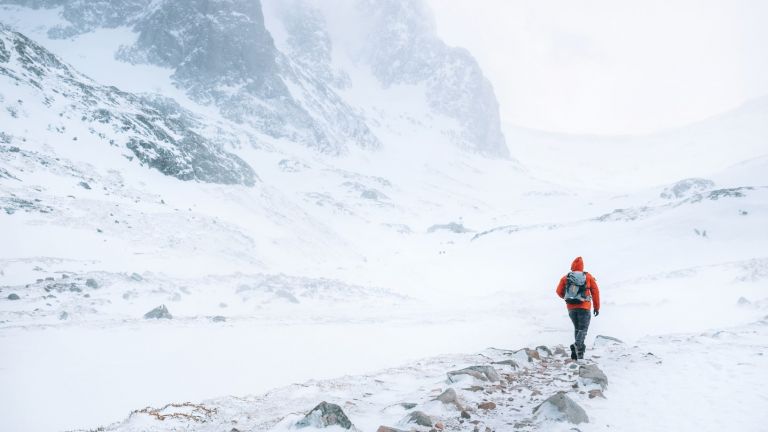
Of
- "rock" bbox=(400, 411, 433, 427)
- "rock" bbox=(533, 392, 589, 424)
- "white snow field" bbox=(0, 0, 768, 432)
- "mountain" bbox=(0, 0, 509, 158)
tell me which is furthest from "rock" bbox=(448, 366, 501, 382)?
"mountain" bbox=(0, 0, 509, 158)

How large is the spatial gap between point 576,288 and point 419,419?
5.37 metres

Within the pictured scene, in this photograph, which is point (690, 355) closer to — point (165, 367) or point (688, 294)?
point (165, 367)

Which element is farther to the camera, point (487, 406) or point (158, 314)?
point (158, 314)

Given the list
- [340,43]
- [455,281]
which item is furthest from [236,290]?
[340,43]

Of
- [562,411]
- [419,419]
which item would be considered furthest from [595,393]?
[419,419]

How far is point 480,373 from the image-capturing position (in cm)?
762

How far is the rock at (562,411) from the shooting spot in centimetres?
533

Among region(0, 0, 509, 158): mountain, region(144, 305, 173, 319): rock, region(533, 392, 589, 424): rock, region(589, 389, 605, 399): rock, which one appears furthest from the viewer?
region(0, 0, 509, 158): mountain

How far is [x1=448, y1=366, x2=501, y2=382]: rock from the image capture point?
753 cm

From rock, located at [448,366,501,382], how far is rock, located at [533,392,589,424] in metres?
1.98

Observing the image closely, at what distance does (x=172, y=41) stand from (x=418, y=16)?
123 metres

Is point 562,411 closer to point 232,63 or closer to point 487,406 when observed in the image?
point 487,406

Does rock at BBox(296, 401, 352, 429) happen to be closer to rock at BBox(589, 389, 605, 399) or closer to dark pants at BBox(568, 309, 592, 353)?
rock at BBox(589, 389, 605, 399)

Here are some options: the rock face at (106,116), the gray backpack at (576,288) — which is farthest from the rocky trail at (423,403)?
the rock face at (106,116)
